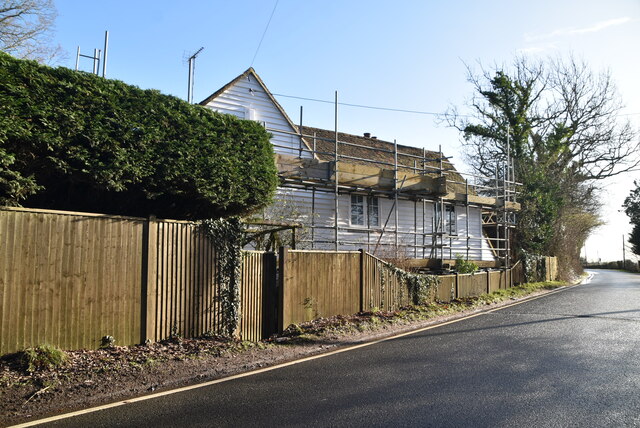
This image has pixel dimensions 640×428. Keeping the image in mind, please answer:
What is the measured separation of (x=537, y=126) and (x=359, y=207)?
2052 centimetres

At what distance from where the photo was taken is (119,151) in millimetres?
7441

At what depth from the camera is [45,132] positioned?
667cm

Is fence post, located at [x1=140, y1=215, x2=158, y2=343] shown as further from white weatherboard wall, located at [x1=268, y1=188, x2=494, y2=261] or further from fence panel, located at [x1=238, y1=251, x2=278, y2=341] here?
white weatherboard wall, located at [x1=268, y1=188, x2=494, y2=261]

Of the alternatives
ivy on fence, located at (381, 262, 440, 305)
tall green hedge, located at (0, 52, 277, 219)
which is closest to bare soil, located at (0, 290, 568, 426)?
tall green hedge, located at (0, 52, 277, 219)

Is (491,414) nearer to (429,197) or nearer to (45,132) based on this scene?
(45,132)

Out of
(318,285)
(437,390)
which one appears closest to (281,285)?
(318,285)

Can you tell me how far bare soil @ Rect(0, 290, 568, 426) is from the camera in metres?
5.41

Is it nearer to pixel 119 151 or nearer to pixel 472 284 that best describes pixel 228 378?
pixel 119 151

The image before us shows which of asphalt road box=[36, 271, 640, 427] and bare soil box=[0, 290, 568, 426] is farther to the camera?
bare soil box=[0, 290, 568, 426]

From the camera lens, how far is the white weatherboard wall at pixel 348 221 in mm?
16141

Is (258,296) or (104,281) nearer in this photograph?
(104,281)

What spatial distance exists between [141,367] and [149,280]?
4.79 feet

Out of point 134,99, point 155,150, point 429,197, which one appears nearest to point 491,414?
point 155,150

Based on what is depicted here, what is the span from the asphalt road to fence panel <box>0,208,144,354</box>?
1901 millimetres
